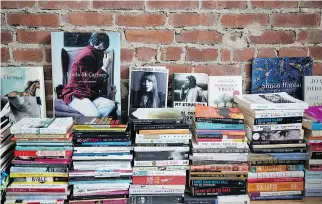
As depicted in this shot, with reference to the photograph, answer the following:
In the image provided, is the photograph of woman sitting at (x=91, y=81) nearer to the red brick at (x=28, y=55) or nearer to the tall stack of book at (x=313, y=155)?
the red brick at (x=28, y=55)

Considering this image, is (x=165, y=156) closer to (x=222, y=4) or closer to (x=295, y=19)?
(x=222, y=4)

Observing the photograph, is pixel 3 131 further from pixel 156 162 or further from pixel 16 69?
pixel 156 162

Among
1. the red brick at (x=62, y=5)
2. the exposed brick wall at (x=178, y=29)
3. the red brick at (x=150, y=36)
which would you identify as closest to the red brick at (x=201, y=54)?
the exposed brick wall at (x=178, y=29)

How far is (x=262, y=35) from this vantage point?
172cm

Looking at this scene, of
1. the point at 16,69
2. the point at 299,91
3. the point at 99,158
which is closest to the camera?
the point at 99,158

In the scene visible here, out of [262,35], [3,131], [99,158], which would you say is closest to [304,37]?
[262,35]

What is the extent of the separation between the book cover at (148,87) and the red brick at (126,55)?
0.20 ft

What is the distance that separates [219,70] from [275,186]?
22.8 inches

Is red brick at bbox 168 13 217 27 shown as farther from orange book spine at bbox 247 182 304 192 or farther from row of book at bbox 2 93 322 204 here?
orange book spine at bbox 247 182 304 192

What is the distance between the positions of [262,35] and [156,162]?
2.57 feet

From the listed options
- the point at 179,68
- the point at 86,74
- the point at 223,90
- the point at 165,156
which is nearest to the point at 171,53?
the point at 179,68

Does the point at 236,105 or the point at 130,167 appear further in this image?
the point at 236,105

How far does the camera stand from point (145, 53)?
1.71m

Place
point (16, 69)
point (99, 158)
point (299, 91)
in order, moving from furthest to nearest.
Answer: point (299, 91), point (16, 69), point (99, 158)
